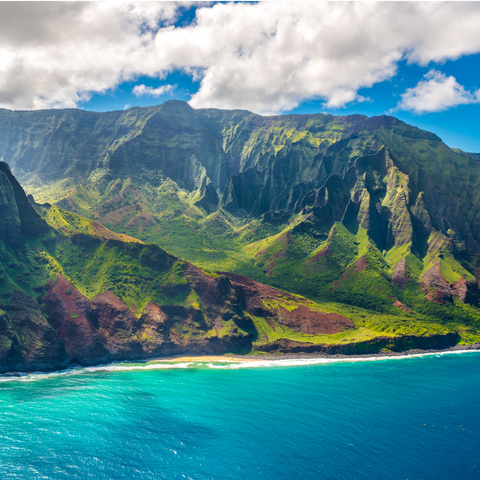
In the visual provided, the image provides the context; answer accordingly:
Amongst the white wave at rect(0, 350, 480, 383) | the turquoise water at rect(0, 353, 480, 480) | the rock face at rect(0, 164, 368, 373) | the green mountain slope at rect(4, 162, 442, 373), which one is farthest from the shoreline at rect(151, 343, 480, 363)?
the turquoise water at rect(0, 353, 480, 480)

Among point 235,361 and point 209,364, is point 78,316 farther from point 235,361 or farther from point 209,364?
point 235,361

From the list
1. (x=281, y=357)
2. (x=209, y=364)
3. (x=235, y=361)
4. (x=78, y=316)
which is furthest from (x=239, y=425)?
(x=78, y=316)

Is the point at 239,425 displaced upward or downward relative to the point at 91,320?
downward

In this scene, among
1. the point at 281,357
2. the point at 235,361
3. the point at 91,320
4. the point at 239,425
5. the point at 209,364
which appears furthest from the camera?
the point at 281,357

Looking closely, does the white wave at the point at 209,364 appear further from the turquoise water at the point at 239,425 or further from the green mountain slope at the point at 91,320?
the green mountain slope at the point at 91,320

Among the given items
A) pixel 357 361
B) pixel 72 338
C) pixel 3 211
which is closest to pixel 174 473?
pixel 72 338

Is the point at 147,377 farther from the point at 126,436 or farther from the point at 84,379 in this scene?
the point at 126,436

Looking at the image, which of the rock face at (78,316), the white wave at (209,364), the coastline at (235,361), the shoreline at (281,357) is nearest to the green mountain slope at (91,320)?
the rock face at (78,316)

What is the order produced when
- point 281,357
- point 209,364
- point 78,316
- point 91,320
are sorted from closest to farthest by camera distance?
point 78,316
point 209,364
point 91,320
point 281,357
